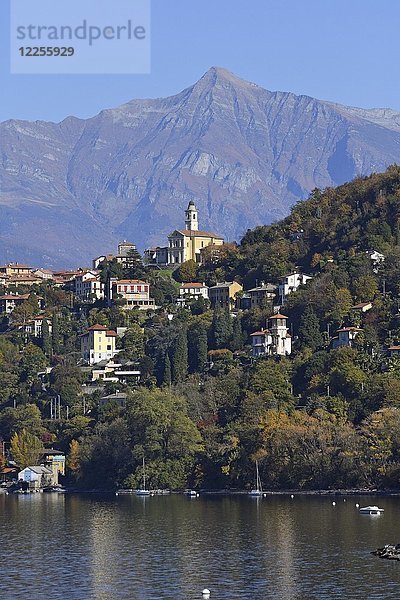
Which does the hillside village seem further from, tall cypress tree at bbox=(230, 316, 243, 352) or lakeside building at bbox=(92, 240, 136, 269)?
lakeside building at bbox=(92, 240, 136, 269)

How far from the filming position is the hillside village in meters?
81.9

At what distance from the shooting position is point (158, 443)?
84.2 meters

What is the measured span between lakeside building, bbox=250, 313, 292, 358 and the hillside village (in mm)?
160

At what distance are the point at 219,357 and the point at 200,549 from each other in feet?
150

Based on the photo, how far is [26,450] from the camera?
93.7 m

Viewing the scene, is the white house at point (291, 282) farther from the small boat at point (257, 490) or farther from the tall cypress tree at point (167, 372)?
the small boat at point (257, 490)

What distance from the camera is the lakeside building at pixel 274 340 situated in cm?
9962

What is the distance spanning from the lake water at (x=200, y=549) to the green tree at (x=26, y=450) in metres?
15.5

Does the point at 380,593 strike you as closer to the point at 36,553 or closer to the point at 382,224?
the point at 36,553

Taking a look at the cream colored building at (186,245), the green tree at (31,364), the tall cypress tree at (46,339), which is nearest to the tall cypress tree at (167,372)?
the green tree at (31,364)

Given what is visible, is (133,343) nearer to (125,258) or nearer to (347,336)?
(347,336)

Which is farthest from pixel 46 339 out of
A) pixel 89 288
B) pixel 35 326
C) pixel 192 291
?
pixel 192 291

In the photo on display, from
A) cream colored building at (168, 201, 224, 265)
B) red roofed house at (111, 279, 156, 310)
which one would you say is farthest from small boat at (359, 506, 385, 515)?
cream colored building at (168, 201, 224, 265)

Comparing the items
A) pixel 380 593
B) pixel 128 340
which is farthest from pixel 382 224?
pixel 380 593
